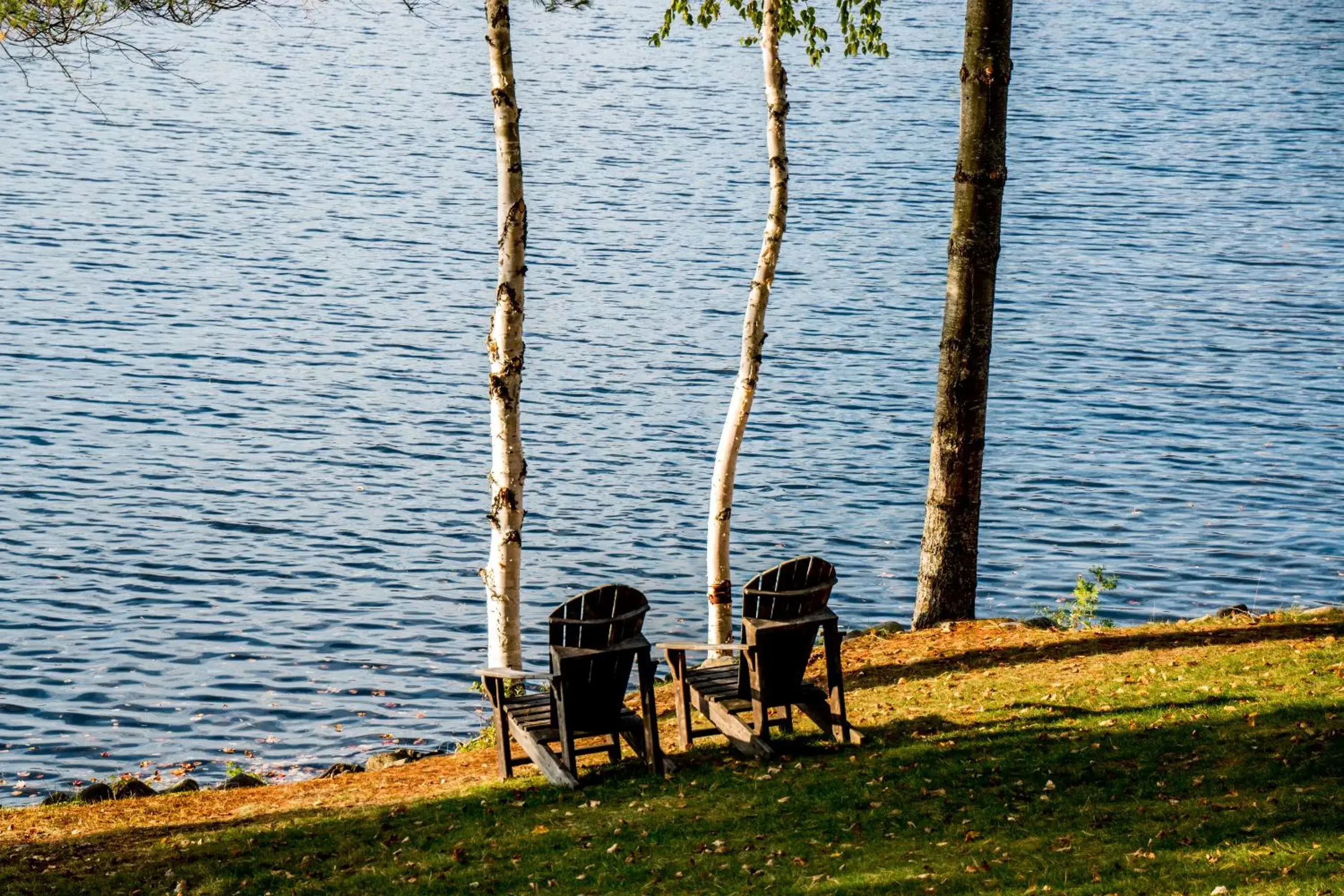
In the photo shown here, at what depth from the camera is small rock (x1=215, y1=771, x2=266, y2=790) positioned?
1398cm

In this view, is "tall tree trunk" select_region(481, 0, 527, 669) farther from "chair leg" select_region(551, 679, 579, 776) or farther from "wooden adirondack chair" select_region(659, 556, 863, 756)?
"chair leg" select_region(551, 679, 579, 776)

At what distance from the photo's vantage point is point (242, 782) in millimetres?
14055

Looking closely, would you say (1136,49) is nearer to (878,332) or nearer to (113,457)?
(878,332)

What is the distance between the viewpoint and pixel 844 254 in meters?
39.5

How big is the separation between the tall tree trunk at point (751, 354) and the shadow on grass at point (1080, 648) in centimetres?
158

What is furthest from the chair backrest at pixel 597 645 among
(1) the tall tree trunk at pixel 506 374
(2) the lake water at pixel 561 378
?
(2) the lake water at pixel 561 378

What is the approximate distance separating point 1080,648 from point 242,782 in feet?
25.7

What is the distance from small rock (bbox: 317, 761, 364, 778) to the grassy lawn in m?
2.95

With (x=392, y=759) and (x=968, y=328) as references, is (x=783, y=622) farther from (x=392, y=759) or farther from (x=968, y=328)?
(x=392, y=759)

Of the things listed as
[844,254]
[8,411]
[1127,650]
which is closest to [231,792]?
[1127,650]

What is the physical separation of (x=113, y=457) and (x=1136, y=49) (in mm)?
60779

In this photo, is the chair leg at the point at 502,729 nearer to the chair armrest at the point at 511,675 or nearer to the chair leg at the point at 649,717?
the chair armrest at the point at 511,675

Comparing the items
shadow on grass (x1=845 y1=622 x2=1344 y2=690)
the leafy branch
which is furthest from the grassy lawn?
the leafy branch

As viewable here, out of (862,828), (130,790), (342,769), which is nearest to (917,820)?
(862,828)
